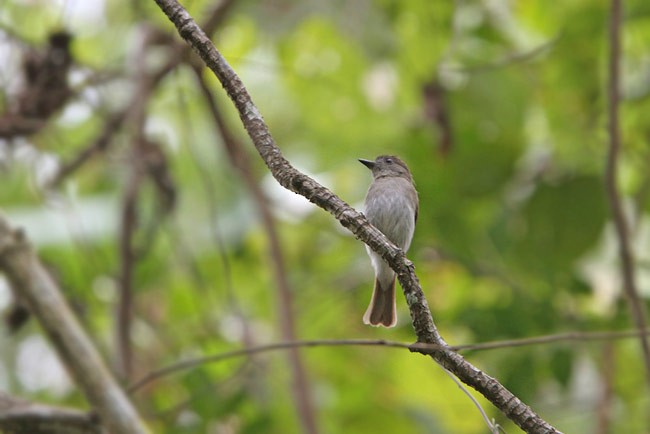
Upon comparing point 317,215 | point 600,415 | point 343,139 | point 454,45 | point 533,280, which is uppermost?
point 454,45

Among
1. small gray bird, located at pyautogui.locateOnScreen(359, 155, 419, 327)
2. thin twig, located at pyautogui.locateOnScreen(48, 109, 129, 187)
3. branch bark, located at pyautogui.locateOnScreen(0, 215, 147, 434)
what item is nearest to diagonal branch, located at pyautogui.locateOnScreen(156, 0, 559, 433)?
small gray bird, located at pyautogui.locateOnScreen(359, 155, 419, 327)

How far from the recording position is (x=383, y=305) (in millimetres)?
2666

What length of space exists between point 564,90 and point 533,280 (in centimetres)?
102

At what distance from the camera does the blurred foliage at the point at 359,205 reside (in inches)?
167

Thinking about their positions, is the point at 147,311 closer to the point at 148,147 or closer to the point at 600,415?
the point at 148,147

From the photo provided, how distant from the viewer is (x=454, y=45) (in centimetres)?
480

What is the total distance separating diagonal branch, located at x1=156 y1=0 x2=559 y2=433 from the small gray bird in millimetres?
866

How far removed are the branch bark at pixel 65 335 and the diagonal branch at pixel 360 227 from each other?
1.68 meters

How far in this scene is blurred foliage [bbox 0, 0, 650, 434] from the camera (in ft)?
13.9

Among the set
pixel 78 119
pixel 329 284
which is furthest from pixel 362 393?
pixel 78 119

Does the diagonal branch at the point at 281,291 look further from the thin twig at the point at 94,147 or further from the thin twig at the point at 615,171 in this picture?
the thin twig at the point at 615,171

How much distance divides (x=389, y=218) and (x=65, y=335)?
119cm

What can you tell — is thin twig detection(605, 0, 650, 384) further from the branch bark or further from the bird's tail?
the branch bark

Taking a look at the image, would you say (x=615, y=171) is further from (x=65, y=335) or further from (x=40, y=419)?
(x=40, y=419)
